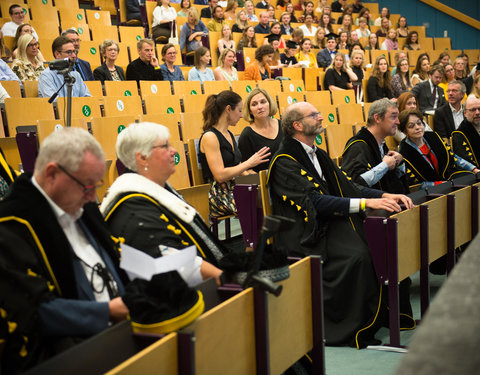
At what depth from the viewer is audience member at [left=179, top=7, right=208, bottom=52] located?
24.2 feet

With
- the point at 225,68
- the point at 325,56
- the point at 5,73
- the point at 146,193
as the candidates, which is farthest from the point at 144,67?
the point at 146,193

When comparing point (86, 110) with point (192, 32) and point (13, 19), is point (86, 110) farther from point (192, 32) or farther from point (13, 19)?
point (192, 32)

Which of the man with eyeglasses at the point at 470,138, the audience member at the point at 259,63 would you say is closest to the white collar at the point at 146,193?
the man with eyeglasses at the point at 470,138

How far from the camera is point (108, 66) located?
5707 millimetres

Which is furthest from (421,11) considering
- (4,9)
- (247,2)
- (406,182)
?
(406,182)

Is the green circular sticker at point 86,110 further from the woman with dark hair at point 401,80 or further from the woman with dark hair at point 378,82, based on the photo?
the woman with dark hair at point 401,80

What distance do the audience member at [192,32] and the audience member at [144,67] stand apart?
1620 mm

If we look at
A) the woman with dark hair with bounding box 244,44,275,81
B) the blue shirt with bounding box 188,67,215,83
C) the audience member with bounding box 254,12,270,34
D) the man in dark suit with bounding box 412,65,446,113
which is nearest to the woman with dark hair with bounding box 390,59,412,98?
the man in dark suit with bounding box 412,65,446,113

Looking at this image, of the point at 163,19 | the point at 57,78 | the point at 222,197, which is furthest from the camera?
the point at 163,19

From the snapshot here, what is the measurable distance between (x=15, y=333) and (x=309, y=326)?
0.97m

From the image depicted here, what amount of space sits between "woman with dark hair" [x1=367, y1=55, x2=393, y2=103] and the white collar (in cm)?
527

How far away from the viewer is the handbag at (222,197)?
11.9 ft

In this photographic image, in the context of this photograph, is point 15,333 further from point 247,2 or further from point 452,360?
point 247,2

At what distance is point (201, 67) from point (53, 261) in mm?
4929
